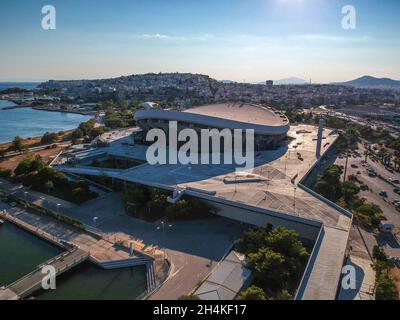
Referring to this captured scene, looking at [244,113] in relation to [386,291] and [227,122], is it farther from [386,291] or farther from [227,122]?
[386,291]

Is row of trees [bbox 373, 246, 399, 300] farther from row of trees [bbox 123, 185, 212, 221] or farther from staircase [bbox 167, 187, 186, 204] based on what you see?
staircase [bbox 167, 187, 186, 204]

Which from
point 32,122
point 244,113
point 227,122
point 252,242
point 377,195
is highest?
point 244,113

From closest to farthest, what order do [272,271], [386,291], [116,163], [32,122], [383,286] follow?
[386,291]
[383,286]
[272,271]
[116,163]
[32,122]

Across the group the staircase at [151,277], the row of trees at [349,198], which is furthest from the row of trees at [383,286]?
the staircase at [151,277]

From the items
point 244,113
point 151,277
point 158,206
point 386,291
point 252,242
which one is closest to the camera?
point 386,291

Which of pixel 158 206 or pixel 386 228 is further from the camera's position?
pixel 158 206

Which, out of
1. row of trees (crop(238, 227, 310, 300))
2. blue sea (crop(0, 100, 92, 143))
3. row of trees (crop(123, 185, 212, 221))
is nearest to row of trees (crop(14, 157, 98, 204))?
row of trees (crop(123, 185, 212, 221))

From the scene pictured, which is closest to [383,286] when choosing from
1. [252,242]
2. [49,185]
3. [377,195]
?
[252,242]
